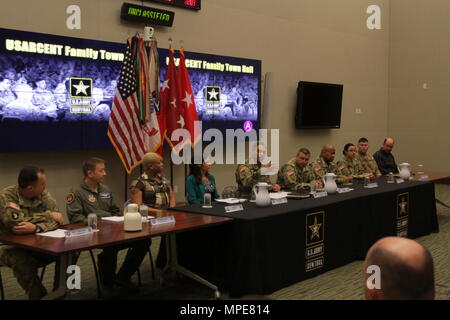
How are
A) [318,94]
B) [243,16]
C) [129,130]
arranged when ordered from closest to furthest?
[129,130] → [243,16] → [318,94]

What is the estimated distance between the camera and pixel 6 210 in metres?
3.34

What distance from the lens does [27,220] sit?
3.41 m

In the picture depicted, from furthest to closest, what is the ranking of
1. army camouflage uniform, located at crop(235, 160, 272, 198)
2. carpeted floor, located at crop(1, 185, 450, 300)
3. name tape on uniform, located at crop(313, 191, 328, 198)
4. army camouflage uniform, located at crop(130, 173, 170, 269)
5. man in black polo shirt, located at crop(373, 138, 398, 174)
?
man in black polo shirt, located at crop(373, 138, 398, 174) < army camouflage uniform, located at crop(235, 160, 272, 198) < name tape on uniform, located at crop(313, 191, 328, 198) < army camouflage uniform, located at crop(130, 173, 170, 269) < carpeted floor, located at crop(1, 185, 450, 300)

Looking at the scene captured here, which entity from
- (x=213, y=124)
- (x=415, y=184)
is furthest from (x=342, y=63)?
(x=415, y=184)

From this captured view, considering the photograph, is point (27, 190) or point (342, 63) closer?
point (27, 190)

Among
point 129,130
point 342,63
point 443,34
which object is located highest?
point 443,34

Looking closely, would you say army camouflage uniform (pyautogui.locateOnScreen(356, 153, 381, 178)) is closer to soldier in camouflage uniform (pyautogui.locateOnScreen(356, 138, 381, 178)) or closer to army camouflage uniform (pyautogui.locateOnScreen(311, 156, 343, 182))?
soldier in camouflage uniform (pyautogui.locateOnScreen(356, 138, 381, 178))

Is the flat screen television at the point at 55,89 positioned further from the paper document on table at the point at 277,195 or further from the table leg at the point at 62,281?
the table leg at the point at 62,281

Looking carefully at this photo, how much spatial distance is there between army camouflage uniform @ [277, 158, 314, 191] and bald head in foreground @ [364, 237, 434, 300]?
174 inches

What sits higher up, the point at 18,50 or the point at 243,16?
the point at 243,16

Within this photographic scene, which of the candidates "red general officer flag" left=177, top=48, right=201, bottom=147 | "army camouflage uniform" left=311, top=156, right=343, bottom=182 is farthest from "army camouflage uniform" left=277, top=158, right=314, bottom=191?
"red general officer flag" left=177, top=48, right=201, bottom=147

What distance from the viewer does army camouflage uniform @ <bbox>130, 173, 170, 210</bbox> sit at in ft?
15.4

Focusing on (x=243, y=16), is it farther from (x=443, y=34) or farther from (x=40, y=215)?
(x=40, y=215)

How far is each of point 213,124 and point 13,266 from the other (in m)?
4.75
